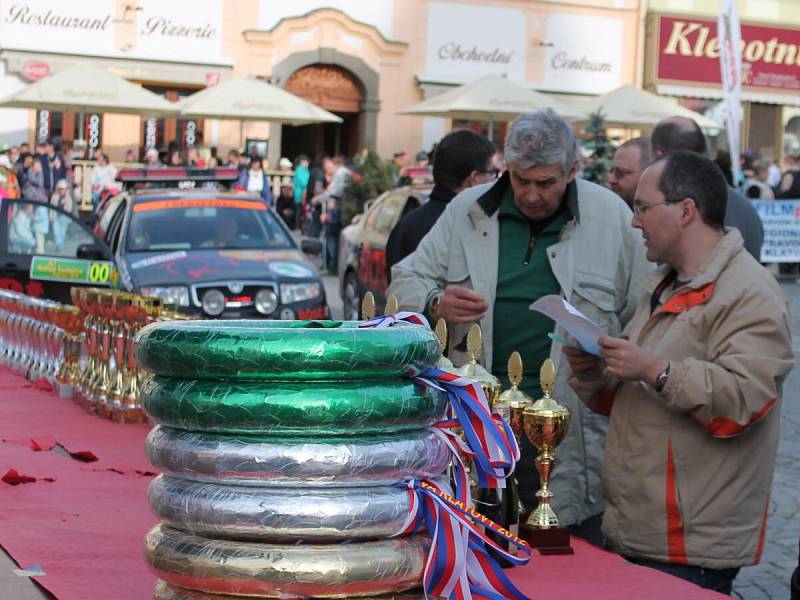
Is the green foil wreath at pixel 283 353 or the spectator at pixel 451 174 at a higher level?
the spectator at pixel 451 174

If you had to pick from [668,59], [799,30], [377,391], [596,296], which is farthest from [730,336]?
[799,30]

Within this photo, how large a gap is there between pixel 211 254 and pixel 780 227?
11.7m

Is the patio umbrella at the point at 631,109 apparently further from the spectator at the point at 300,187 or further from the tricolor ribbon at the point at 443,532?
the tricolor ribbon at the point at 443,532

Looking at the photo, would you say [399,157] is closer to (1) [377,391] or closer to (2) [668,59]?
(2) [668,59]

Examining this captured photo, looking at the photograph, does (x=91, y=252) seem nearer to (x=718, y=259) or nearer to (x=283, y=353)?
(x=718, y=259)

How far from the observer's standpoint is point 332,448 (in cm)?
234

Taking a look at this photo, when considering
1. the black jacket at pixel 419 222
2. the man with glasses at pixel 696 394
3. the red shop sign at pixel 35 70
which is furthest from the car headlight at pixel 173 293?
the red shop sign at pixel 35 70

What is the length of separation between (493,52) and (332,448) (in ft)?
108

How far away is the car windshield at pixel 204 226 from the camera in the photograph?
39.8 ft

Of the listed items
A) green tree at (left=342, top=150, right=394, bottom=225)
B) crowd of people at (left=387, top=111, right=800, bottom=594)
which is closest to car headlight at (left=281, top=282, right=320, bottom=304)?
crowd of people at (left=387, top=111, right=800, bottom=594)

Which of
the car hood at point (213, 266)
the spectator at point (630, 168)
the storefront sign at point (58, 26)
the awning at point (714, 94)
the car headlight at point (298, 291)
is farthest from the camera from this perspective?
the awning at point (714, 94)

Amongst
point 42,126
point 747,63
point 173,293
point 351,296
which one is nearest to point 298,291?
point 173,293

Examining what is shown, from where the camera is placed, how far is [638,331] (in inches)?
149

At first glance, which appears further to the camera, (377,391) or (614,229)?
(614,229)
